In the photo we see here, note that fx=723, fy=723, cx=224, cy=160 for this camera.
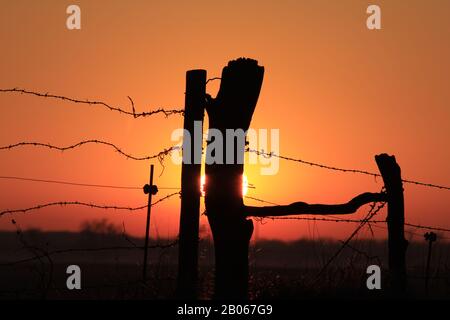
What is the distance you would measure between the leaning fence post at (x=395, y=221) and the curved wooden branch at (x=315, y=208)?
16cm

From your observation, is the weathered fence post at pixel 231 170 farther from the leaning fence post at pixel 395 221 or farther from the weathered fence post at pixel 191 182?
the leaning fence post at pixel 395 221

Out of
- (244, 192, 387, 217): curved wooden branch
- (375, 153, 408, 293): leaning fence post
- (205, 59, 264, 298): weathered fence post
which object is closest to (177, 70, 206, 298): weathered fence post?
(205, 59, 264, 298): weathered fence post

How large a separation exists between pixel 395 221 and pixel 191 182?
2.96 m

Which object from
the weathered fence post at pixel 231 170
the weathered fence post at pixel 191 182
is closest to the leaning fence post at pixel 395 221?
the weathered fence post at pixel 231 170

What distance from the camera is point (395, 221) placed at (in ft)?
29.9

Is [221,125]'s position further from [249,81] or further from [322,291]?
[322,291]

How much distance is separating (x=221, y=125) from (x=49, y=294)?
3.09 meters

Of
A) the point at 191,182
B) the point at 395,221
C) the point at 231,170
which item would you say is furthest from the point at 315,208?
the point at 191,182

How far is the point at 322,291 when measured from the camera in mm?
7930

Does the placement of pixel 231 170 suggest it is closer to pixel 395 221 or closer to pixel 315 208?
pixel 315 208

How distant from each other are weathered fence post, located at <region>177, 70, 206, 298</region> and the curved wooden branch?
63 centimetres

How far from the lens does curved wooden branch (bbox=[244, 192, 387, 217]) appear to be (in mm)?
7848
